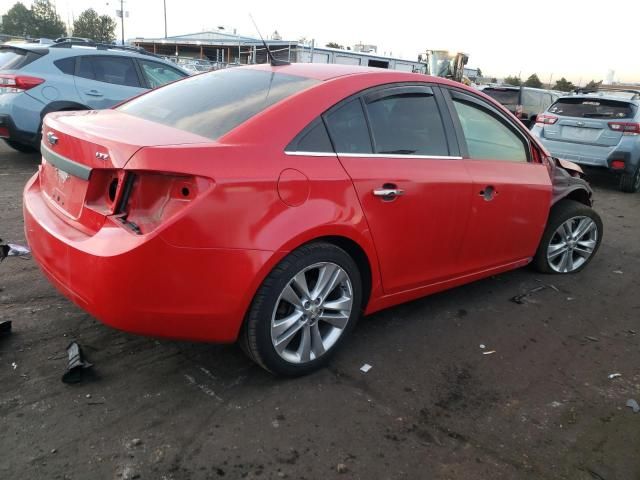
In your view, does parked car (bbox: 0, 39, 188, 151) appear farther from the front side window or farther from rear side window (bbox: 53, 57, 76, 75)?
the front side window

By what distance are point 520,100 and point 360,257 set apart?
47.9 ft

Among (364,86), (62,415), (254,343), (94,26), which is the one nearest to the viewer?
(62,415)

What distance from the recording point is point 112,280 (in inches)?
89.3

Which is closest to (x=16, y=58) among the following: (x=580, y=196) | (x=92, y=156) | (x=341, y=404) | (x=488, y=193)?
(x=92, y=156)

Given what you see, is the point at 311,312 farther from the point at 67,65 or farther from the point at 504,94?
the point at 504,94

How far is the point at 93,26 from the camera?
76125 mm

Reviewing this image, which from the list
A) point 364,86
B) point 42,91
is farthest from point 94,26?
point 364,86

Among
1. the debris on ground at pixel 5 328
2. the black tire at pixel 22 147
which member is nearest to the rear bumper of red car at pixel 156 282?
the debris on ground at pixel 5 328

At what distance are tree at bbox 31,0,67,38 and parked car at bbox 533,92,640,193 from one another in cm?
8657

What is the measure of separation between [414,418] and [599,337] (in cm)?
183

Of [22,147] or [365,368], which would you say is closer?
[365,368]

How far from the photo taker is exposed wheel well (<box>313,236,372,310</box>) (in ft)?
9.35

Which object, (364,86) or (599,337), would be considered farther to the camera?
(599,337)

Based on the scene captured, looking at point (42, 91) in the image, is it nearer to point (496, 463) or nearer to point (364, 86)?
point (364, 86)
